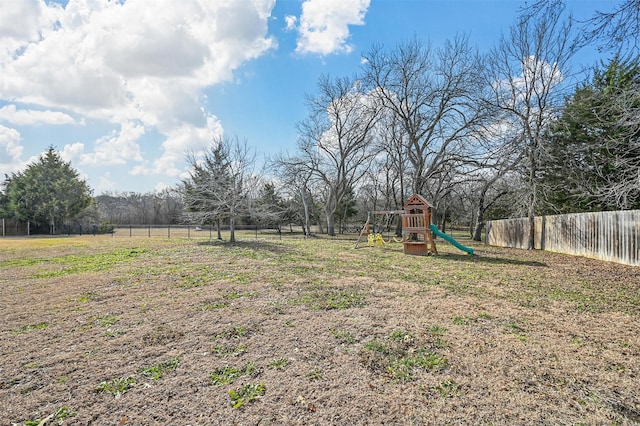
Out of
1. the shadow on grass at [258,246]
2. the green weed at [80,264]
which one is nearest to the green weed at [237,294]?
the green weed at [80,264]

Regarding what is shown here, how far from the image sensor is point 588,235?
34.5ft

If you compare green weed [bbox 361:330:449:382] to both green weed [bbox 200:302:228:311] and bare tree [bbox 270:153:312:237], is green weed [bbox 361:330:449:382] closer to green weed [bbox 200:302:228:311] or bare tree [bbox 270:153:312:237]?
green weed [bbox 200:302:228:311]

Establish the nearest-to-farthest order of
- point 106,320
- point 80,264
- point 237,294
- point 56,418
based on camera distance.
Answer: point 56,418
point 106,320
point 237,294
point 80,264

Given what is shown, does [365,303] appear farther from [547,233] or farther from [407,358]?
[547,233]

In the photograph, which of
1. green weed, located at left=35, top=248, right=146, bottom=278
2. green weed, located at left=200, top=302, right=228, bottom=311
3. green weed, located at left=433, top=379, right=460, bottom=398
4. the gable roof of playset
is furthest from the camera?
the gable roof of playset

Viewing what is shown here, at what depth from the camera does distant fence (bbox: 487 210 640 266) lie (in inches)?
339

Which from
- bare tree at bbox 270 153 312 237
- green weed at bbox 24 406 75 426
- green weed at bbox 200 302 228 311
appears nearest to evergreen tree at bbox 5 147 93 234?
bare tree at bbox 270 153 312 237

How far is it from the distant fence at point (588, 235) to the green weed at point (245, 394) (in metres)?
10.5

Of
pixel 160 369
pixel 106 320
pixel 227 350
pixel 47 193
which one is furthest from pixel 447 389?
pixel 47 193

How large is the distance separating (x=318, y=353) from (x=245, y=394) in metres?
0.93

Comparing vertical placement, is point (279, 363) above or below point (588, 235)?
below

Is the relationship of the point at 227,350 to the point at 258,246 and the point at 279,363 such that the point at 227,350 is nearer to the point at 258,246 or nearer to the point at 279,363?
the point at 279,363

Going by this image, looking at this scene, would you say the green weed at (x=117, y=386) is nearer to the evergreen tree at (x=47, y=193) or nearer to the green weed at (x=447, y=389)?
the green weed at (x=447, y=389)

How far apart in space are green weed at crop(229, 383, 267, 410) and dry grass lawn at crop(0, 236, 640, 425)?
0.6 inches
